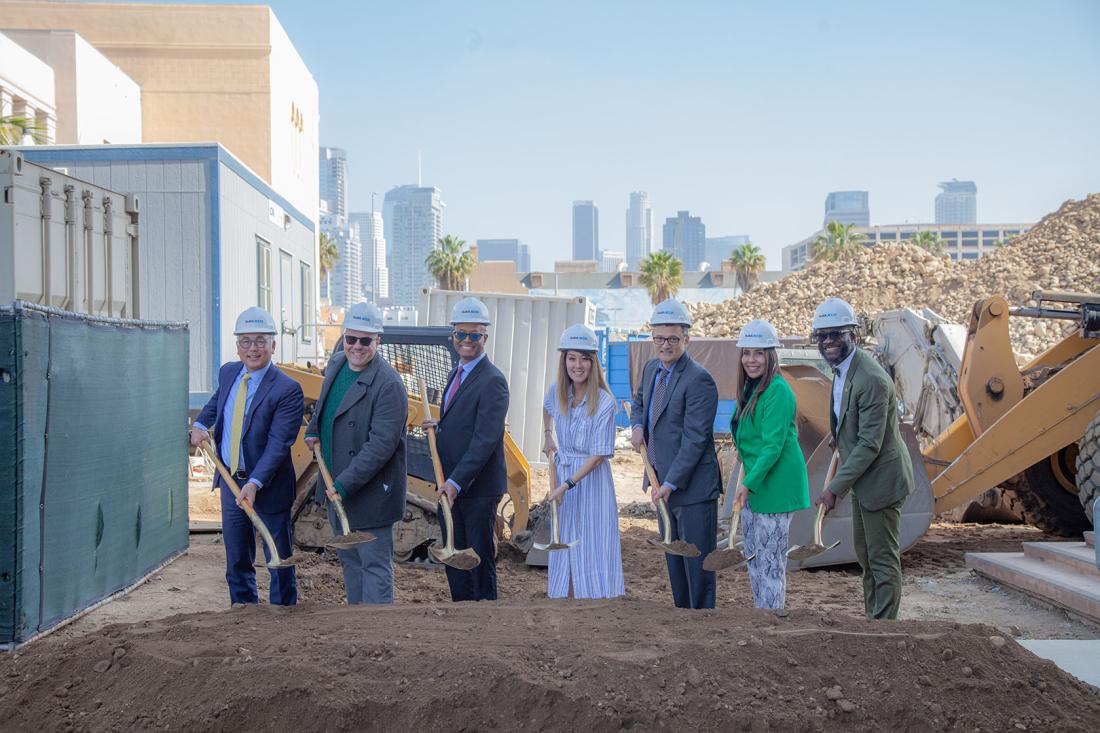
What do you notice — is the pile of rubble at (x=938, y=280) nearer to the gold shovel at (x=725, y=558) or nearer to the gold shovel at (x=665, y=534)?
the gold shovel at (x=665, y=534)

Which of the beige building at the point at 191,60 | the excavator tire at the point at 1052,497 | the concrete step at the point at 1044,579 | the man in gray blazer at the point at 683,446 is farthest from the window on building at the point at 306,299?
the man in gray blazer at the point at 683,446

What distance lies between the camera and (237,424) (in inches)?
236

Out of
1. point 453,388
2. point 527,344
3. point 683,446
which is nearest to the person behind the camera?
point 683,446

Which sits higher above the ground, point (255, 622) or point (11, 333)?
point (11, 333)

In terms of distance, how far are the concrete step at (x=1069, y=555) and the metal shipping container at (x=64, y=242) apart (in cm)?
716

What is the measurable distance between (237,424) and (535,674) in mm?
2882

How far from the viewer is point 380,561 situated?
575cm

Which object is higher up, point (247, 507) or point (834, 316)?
point (834, 316)

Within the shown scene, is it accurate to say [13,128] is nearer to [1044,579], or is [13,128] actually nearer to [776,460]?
[776,460]

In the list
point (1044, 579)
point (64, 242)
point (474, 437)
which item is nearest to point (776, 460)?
point (474, 437)

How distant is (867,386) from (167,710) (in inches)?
151

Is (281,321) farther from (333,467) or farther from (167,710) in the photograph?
(167,710)

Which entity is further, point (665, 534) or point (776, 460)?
point (665, 534)

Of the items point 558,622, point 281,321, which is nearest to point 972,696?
point 558,622
